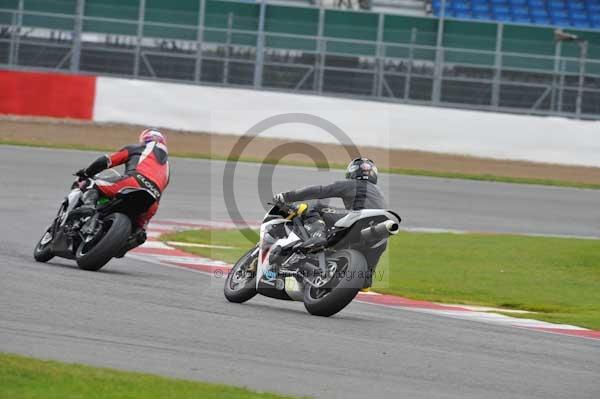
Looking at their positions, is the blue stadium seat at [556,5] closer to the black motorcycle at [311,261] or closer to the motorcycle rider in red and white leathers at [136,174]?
the motorcycle rider in red and white leathers at [136,174]

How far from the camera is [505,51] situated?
1168 inches

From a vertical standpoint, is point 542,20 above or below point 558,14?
below

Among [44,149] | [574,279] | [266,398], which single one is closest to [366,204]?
[266,398]

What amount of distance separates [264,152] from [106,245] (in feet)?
56.2

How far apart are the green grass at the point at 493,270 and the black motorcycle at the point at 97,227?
118 inches

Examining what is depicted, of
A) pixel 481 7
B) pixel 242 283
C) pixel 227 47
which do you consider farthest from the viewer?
pixel 481 7

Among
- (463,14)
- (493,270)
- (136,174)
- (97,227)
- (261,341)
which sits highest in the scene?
(463,14)

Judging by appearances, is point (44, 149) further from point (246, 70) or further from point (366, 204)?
point (366, 204)

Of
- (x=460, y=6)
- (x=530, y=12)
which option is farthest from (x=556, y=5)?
(x=460, y=6)

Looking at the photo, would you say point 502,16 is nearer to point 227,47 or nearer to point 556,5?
point 556,5

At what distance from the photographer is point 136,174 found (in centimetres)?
1163

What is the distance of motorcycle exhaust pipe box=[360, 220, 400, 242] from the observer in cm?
920

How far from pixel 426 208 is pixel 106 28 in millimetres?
11232

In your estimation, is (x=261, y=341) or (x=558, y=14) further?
(x=558, y=14)
